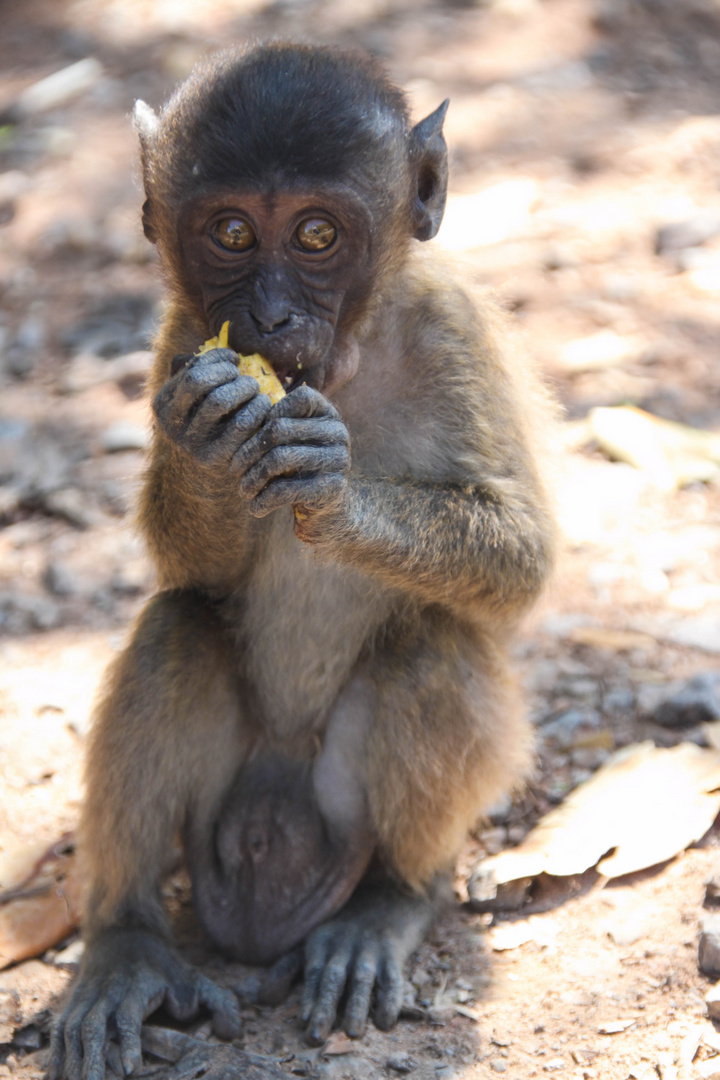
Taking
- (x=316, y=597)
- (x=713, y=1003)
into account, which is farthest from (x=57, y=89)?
(x=713, y=1003)

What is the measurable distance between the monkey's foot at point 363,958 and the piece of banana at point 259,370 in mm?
1834

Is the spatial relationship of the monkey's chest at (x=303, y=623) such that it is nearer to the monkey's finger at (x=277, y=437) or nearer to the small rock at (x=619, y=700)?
the monkey's finger at (x=277, y=437)

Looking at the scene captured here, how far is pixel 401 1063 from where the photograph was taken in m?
3.66

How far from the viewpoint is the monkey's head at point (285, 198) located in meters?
3.58

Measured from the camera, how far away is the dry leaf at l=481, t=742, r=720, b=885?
4.25 meters

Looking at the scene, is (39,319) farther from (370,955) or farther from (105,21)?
(370,955)

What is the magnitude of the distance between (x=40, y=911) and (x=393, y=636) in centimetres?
161

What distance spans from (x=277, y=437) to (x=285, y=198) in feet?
2.39

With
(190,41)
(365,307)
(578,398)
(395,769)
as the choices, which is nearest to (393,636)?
(395,769)

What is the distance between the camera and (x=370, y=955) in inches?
159

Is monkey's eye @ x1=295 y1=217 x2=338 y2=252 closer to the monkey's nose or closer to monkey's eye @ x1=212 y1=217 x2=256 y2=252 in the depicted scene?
monkey's eye @ x1=212 y1=217 x2=256 y2=252

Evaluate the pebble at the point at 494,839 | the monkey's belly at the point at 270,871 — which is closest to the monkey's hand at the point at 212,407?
the monkey's belly at the point at 270,871

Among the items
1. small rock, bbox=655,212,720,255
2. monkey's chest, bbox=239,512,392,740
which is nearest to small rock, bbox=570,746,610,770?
monkey's chest, bbox=239,512,392,740

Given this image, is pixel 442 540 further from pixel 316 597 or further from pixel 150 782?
pixel 150 782
